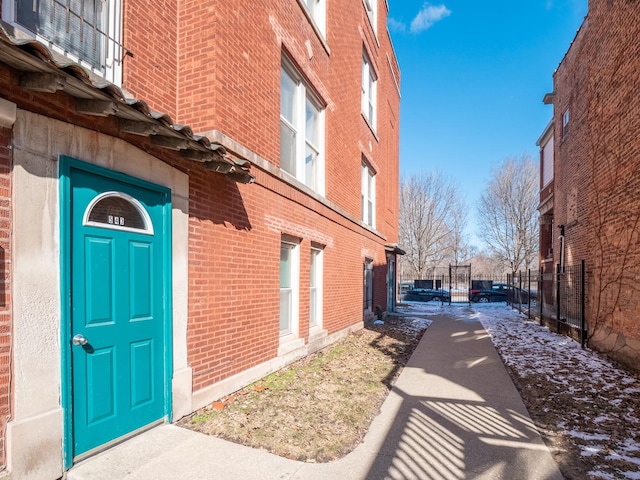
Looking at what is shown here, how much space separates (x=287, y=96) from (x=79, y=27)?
388 cm

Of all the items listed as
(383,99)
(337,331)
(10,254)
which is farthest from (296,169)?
(383,99)

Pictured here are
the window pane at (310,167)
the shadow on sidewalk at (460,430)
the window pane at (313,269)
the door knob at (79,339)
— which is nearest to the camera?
the door knob at (79,339)

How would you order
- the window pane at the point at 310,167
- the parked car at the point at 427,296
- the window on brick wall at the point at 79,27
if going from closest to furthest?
1. the window on brick wall at the point at 79,27
2. the window pane at the point at 310,167
3. the parked car at the point at 427,296

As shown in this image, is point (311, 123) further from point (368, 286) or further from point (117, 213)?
point (368, 286)

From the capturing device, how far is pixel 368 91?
13406 mm

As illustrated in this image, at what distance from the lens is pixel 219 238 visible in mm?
4875

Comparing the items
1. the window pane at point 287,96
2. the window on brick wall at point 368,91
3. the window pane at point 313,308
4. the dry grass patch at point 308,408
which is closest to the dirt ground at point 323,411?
the dry grass patch at point 308,408

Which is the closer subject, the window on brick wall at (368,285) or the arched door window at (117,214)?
the arched door window at (117,214)

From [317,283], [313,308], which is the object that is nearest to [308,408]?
[313,308]

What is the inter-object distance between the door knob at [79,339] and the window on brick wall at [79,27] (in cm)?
265

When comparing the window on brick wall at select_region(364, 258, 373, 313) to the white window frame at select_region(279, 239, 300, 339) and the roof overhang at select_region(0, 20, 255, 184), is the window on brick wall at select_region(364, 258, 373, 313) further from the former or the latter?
the roof overhang at select_region(0, 20, 255, 184)

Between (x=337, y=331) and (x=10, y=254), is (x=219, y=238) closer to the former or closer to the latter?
(x=10, y=254)

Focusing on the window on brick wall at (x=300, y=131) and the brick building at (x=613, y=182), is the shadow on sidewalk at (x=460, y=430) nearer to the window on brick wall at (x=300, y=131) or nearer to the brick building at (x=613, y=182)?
the brick building at (x=613, y=182)

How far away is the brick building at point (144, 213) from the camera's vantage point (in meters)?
2.77
